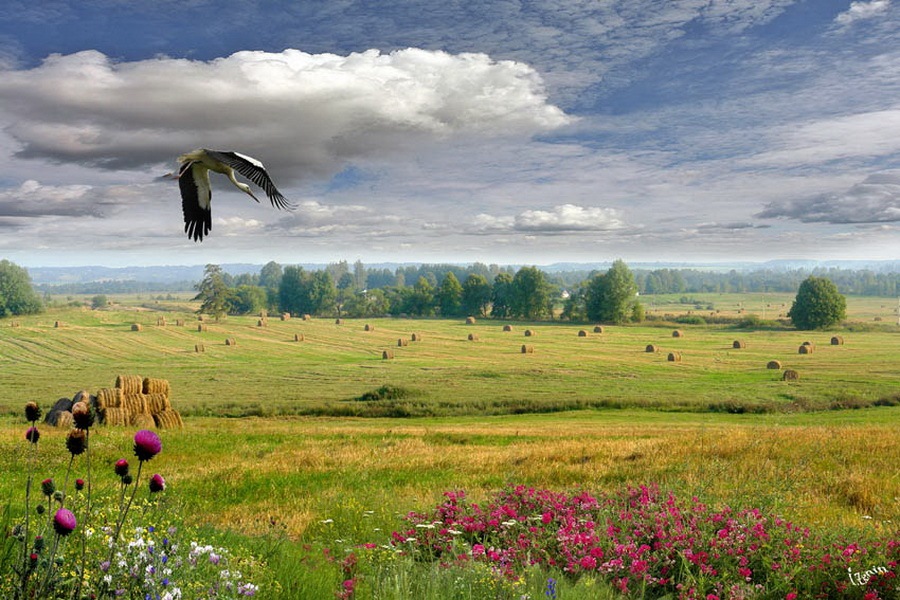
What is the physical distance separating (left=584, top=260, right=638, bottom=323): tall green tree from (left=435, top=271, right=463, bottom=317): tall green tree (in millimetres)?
30265

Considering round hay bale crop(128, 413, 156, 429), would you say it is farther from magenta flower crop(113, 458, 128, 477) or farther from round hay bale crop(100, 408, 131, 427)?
magenta flower crop(113, 458, 128, 477)

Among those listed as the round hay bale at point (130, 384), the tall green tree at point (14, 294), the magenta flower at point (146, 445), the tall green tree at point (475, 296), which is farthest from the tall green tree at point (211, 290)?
the magenta flower at point (146, 445)

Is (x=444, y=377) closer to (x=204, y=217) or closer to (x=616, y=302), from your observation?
(x=204, y=217)

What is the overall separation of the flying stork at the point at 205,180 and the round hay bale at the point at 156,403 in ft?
82.9

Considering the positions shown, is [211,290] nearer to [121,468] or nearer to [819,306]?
[819,306]

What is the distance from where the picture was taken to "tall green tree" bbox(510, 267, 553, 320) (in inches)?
5399

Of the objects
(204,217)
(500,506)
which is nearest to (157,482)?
(204,217)

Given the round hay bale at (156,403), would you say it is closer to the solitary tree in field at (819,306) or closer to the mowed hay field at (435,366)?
the mowed hay field at (435,366)

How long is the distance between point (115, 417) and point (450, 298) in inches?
4825

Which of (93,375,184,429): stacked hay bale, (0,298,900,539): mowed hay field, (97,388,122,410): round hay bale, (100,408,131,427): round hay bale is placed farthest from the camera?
(97,388,122,410): round hay bale

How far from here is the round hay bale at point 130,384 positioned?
28217 mm

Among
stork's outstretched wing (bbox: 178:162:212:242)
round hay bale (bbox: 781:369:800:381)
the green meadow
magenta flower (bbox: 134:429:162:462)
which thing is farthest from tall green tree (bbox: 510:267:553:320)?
magenta flower (bbox: 134:429:162:462)

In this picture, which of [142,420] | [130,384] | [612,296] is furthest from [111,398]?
[612,296]

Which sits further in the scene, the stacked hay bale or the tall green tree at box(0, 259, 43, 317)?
the tall green tree at box(0, 259, 43, 317)
